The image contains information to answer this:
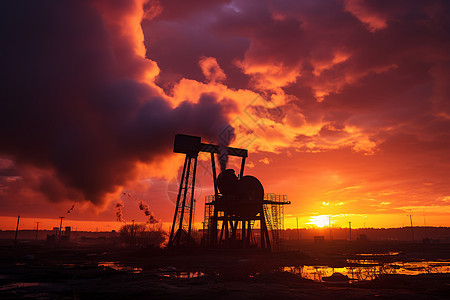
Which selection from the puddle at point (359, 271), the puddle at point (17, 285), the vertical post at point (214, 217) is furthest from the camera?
the vertical post at point (214, 217)

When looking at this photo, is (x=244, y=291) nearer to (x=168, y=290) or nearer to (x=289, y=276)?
(x=168, y=290)

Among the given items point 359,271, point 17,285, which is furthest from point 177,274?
point 359,271

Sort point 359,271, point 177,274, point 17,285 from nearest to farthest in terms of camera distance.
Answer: point 17,285, point 177,274, point 359,271

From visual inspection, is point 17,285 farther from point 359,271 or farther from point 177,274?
point 359,271

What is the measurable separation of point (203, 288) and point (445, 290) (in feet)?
27.5

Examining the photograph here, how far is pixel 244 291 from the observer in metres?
10.7

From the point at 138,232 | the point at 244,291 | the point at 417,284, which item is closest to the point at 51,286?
the point at 244,291

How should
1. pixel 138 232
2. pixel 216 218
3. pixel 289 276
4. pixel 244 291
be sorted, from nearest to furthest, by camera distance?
A: pixel 244 291 < pixel 289 276 < pixel 216 218 < pixel 138 232

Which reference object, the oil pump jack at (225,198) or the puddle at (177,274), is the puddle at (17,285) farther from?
the oil pump jack at (225,198)

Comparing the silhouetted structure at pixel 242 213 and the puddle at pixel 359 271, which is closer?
the puddle at pixel 359 271

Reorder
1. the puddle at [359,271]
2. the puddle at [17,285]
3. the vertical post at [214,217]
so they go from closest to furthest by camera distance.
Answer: the puddle at [17,285]
the puddle at [359,271]
the vertical post at [214,217]

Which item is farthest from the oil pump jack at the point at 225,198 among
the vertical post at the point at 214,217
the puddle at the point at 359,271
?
the puddle at the point at 359,271

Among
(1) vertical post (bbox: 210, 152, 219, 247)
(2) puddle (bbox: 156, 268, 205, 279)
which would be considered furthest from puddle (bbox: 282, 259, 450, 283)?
(1) vertical post (bbox: 210, 152, 219, 247)

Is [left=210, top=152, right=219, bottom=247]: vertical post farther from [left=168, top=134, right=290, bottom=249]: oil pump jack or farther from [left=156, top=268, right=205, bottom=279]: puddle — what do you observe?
[left=156, top=268, right=205, bottom=279]: puddle
